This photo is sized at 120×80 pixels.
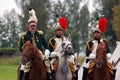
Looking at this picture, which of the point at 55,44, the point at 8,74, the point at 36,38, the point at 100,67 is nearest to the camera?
the point at 100,67

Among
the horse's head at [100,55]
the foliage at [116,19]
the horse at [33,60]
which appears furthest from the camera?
the foliage at [116,19]

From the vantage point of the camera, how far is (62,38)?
20.0m

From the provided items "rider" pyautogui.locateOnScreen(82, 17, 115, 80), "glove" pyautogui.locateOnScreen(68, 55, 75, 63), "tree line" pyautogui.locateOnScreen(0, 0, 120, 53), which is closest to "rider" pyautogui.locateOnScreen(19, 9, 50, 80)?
"glove" pyautogui.locateOnScreen(68, 55, 75, 63)

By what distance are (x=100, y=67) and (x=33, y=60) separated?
236 cm

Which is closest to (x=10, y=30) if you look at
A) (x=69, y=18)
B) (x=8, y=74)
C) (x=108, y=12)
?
(x=69, y=18)

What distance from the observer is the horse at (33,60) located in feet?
57.6

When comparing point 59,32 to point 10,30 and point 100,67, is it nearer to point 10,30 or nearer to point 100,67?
point 100,67

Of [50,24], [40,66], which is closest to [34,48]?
[40,66]

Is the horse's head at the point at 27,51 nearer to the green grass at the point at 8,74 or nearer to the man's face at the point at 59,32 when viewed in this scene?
the man's face at the point at 59,32

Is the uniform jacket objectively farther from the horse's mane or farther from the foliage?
the foliage

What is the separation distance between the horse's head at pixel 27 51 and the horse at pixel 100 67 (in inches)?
88.9

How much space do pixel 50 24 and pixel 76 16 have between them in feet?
33.5

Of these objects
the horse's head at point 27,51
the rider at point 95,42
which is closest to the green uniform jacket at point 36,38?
the horse's head at point 27,51

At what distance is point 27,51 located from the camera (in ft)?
57.6
